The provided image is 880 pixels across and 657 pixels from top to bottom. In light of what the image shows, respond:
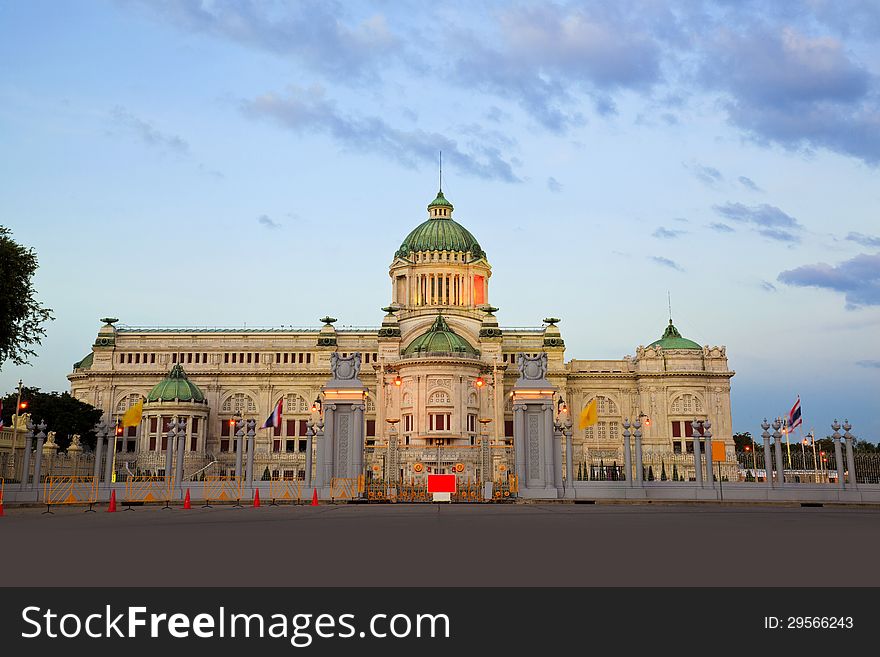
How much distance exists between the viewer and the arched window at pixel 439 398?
8650 centimetres

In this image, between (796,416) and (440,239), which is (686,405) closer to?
(440,239)

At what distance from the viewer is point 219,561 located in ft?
43.1

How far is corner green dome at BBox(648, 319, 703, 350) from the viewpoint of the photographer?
105250 millimetres

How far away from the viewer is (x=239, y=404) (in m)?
105

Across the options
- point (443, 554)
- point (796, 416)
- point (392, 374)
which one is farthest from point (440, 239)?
point (443, 554)

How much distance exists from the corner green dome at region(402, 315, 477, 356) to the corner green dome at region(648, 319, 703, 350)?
29.3 metres

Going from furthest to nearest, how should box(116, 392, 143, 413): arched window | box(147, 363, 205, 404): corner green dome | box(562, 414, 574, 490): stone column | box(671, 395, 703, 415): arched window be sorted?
1. box(116, 392, 143, 413): arched window
2. box(671, 395, 703, 415): arched window
3. box(147, 363, 205, 404): corner green dome
4. box(562, 414, 574, 490): stone column

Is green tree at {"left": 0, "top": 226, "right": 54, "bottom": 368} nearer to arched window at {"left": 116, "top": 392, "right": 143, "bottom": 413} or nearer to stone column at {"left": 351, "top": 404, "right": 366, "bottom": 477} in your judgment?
stone column at {"left": 351, "top": 404, "right": 366, "bottom": 477}

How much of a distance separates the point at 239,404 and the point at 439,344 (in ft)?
105

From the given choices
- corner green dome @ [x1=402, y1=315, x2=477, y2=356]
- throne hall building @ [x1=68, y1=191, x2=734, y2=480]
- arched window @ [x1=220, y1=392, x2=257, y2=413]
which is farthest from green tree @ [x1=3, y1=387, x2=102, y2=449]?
corner green dome @ [x1=402, y1=315, x2=477, y2=356]

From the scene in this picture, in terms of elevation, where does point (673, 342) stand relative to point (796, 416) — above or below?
above
